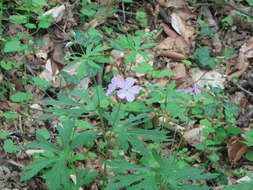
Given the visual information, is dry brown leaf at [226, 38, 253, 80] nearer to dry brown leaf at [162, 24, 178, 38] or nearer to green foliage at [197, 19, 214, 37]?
green foliage at [197, 19, 214, 37]

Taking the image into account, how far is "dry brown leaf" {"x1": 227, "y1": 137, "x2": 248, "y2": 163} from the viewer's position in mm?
2998

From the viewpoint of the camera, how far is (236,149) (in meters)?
3.02

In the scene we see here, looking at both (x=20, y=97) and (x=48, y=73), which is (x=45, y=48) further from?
(x=20, y=97)

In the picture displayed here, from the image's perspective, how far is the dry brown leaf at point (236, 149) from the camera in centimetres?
300

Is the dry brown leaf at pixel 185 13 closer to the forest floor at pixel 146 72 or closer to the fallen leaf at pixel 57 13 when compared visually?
the forest floor at pixel 146 72

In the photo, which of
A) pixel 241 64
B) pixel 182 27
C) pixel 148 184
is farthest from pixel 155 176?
pixel 182 27

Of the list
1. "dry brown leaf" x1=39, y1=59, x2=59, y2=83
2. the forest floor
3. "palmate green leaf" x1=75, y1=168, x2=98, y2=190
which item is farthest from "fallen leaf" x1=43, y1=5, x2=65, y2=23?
"palmate green leaf" x1=75, y1=168, x2=98, y2=190

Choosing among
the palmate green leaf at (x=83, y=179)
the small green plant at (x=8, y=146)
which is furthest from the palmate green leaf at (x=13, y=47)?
the palmate green leaf at (x=83, y=179)

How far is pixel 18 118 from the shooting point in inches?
118

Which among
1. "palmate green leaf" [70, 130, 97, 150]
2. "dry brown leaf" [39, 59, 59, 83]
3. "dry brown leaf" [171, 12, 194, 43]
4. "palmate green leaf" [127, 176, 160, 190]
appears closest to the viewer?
"palmate green leaf" [127, 176, 160, 190]

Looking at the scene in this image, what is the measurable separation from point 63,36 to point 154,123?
52.7 inches

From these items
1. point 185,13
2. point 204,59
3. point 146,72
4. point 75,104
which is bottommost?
point 204,59

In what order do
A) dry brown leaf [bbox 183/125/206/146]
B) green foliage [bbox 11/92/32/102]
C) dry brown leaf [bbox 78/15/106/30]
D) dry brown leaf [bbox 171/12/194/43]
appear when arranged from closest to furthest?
green foliage [bbox 11/92/32/102]
dry brown leaf [bbox 183/125/206/146]
dry brown leaf [bbox 78/15/106/30]
dry brown leaf [bbox 171/12/194/43]

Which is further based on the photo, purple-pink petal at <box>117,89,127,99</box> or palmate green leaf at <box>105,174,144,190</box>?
purple-pink petal at <box>117,89,127,99</box>
